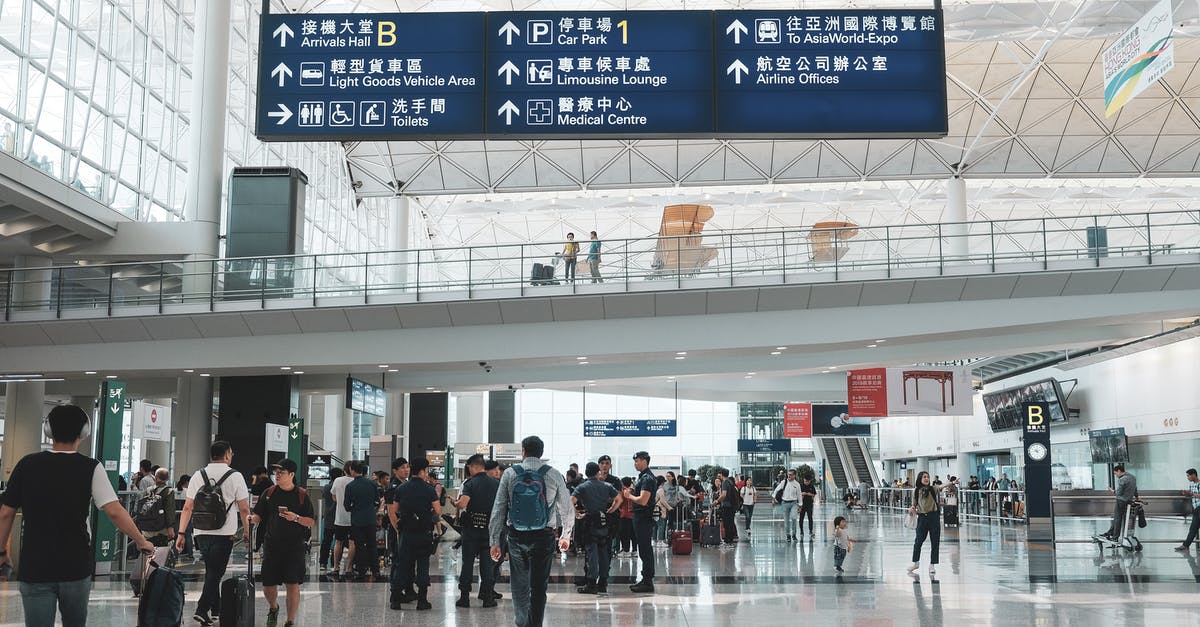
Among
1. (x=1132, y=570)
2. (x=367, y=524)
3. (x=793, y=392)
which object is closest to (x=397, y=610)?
(x=367, y=524)

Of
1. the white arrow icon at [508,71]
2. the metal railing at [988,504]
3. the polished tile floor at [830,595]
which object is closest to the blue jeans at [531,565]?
the polished tile floor at [830,595]

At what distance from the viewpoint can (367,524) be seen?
14.1 m

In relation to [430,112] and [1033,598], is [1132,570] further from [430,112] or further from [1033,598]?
[430,112]

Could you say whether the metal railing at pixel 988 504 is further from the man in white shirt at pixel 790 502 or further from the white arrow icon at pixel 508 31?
the white arrow icon at pixel 508 31

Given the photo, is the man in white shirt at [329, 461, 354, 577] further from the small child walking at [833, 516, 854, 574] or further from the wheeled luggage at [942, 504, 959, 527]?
the wheeled luggage at [942, 504, 959, 527]

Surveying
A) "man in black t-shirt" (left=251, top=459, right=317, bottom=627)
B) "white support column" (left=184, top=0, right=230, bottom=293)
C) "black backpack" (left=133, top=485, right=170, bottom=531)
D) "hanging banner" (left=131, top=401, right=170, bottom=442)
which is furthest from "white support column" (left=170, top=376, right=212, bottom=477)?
"man in black t-shirt" (left=251, top=459, right=317, bottom=627)

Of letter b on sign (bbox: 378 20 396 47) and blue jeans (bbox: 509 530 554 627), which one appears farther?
letter b on sign (bbox: 378 20 396 47)

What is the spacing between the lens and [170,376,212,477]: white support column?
26891 millimetres

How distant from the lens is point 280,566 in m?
9.54

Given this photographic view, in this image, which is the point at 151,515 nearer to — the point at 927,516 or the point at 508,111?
the point at 508,111

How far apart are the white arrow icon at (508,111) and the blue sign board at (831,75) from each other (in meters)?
2.43

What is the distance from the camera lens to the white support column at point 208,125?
89.1 feet

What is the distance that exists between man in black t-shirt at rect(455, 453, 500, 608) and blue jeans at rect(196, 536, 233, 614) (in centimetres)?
278

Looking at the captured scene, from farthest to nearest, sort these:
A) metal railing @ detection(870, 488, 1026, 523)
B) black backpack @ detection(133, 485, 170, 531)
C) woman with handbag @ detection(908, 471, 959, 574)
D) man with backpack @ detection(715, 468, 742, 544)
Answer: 1. metal railing @ detection(870, 488, 1026, 523)
2. man with backpack @ detection(715, 468, 742, 544)
3. woman with handbag @ detection(908, 471, 959, 574)
4. black backpack @ detection(133, 485, 170, 531)
